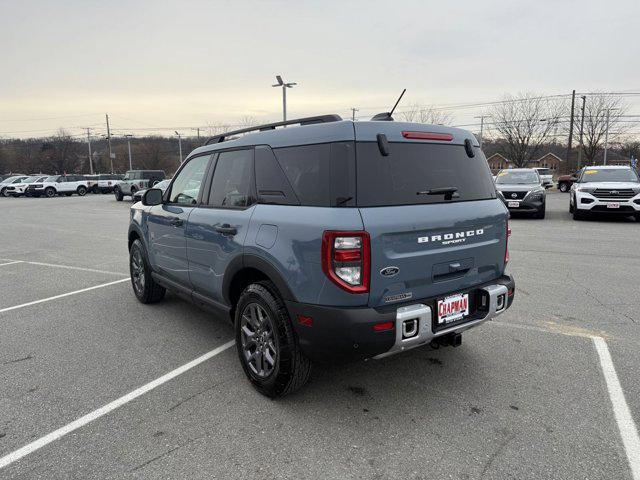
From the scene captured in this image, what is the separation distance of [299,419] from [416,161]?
186 centimetres

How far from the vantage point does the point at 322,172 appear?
280cm

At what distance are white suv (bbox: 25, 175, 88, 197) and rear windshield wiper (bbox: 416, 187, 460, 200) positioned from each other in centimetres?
3699

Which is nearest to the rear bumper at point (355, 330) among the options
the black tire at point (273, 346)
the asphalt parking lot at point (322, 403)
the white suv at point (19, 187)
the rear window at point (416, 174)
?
the black tire at point (273, 346)

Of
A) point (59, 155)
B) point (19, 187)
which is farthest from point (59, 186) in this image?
point (59, 155)

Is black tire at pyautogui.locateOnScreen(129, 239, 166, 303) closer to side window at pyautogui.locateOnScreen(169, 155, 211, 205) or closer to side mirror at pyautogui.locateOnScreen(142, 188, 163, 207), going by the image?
side mirror at pyautogui.locateOnScreen(142, 188, 163, 207)

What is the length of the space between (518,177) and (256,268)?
44.4ft

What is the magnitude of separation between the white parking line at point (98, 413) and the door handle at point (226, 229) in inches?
45.8

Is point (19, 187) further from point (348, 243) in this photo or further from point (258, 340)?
point (348, 243)

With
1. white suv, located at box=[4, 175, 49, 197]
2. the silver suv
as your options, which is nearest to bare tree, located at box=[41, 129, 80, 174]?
white suv, located at box=[4, 175, 49, 197]

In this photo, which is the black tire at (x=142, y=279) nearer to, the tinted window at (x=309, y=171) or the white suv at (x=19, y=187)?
the tinted window at (x=309, y=171)

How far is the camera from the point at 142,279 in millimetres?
5465

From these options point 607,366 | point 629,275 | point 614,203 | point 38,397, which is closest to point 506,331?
point 607,366

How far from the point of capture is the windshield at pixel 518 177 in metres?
14.4

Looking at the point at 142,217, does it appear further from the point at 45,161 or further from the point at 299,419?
the point at 45,161
